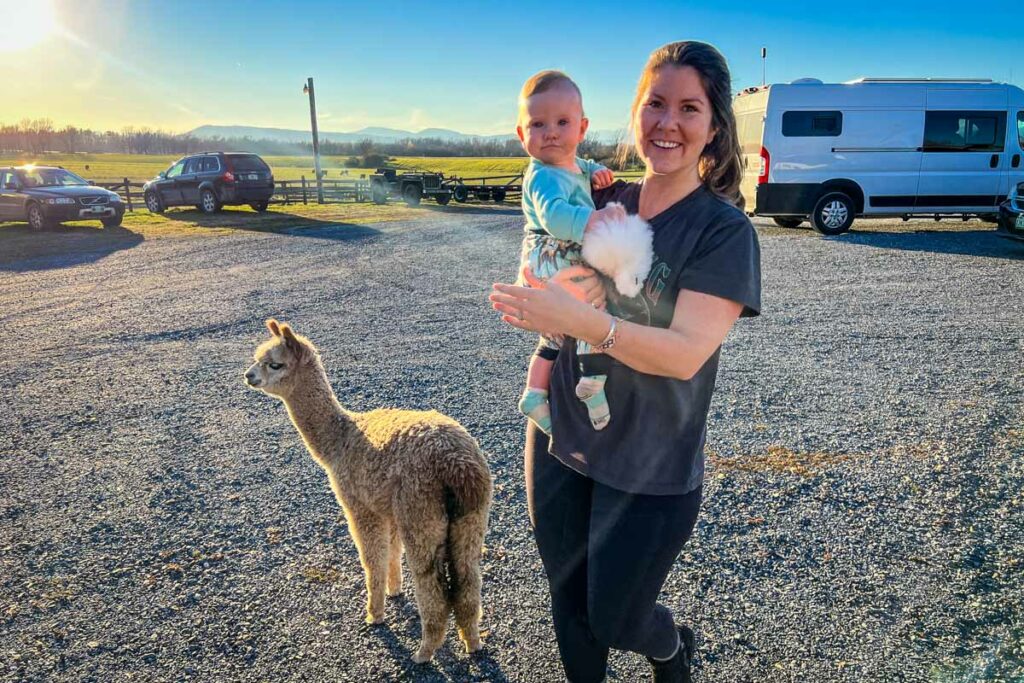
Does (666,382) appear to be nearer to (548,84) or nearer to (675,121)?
(675,121)

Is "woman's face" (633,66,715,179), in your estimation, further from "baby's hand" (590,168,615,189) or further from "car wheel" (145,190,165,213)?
"car wheel" (145,190,165,213)

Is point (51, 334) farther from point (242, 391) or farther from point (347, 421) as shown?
point (347, 421)

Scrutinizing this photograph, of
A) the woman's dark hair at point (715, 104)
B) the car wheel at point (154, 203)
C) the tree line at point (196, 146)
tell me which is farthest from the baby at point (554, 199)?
the tree line at point (196, 146)

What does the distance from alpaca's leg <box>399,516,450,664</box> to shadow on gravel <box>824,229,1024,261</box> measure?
14.4 meters

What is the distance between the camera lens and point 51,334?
8.61m

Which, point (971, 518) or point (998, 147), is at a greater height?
point (998, 147)

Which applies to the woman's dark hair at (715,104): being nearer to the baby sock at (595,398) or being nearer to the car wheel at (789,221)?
the baby sock at (595,398)

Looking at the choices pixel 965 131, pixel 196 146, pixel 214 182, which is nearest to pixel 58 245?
pixel 214 182

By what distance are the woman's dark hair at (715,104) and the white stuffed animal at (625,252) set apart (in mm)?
278

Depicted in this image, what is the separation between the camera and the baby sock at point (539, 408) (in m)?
2.28

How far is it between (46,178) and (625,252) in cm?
2399

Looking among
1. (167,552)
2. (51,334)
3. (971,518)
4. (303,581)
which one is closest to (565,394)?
(303,581)

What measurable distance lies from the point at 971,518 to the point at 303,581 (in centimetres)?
416

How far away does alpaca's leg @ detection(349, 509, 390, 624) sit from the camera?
10.9 feet
